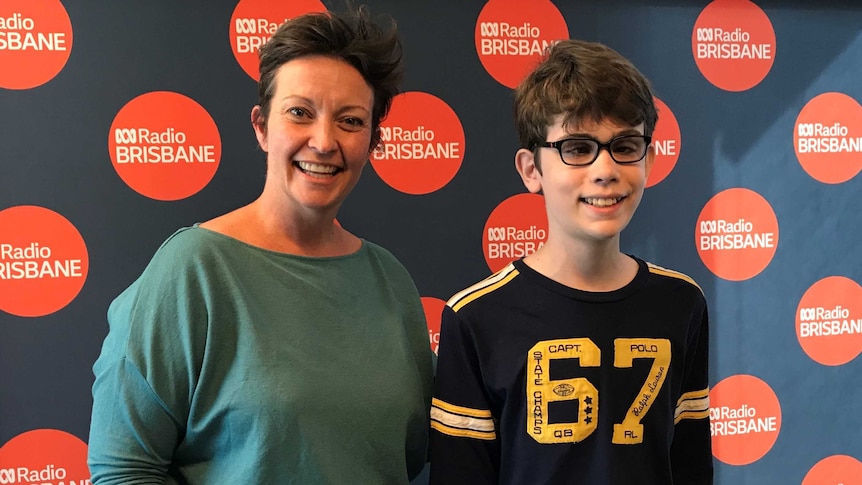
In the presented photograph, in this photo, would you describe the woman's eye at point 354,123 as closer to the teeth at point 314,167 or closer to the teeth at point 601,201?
the teeth at point 314,167

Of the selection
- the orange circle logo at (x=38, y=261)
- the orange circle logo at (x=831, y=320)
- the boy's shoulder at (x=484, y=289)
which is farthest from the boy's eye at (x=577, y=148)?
the orange circle logo at (x=831, y=320)

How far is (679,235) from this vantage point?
192 cm

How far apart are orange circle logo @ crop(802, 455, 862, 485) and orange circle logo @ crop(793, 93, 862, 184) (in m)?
0.89

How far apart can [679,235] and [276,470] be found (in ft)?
4.46

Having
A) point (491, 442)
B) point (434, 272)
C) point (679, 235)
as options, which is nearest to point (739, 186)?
point (679, 235)

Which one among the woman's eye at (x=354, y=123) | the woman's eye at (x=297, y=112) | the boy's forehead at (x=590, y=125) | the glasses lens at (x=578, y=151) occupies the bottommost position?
the glasses lens at (x=578, y=151)

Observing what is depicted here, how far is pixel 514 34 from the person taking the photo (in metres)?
1.77

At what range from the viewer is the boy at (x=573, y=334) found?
3.62 feet

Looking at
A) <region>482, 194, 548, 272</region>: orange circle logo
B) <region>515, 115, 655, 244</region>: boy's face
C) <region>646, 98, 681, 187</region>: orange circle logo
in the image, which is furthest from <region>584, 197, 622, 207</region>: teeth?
<region>646, 98, 681, 187</region>: orange circle logo

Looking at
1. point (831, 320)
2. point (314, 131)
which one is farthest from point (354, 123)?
point (831, 320)

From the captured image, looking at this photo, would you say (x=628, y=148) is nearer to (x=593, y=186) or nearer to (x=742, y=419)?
(x=593, y=186)

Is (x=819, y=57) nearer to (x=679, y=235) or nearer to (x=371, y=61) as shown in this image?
(x=679, y=235)

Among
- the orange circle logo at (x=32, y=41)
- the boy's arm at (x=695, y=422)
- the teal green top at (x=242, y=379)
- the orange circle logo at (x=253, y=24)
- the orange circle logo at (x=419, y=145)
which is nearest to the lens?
the teal green top at (x=242, y=379)

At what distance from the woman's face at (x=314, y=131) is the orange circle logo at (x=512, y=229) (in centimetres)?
67
